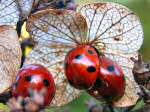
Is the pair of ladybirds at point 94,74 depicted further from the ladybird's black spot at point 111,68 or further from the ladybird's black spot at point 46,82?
the ladybird's black spot at point 46,82

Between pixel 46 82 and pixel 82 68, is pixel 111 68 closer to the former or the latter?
pixel 82 68

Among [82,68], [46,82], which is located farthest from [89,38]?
[46,82]

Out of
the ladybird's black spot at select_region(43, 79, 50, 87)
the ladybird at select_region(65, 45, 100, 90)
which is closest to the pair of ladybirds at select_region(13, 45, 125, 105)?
the ladybird at select_region(65, 45, 100, 90)

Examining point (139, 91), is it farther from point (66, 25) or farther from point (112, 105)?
point (66, 25)

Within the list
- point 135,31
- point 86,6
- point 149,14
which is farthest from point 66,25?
point 149,14

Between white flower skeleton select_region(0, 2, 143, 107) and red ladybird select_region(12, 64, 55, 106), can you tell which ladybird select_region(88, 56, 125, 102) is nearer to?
white flower skeleton select_region(0, 2, 143, 107)

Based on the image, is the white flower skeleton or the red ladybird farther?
the white flower skeleton

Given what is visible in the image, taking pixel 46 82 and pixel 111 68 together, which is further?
pixel 111 68
